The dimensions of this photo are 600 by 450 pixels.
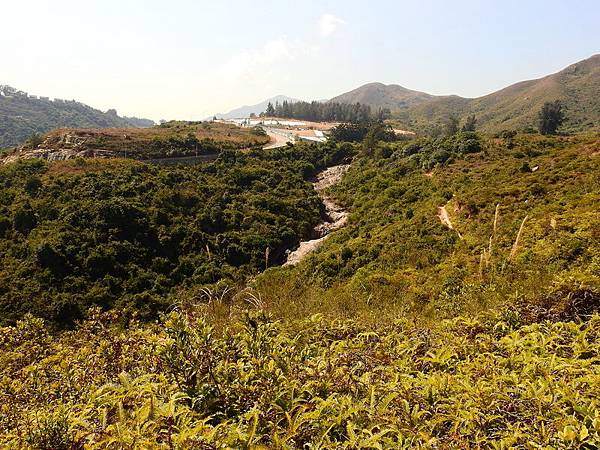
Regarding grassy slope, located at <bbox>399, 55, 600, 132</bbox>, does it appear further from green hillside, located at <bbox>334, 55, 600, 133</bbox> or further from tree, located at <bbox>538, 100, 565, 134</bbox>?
tree, located at <bbox>538, 100, 565, 134</bbox>

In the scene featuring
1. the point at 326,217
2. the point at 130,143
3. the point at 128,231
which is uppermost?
the point at 130,143

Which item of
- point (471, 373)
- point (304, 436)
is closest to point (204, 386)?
point (304, 436)

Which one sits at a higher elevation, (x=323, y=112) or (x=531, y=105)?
(x=323, y=112)

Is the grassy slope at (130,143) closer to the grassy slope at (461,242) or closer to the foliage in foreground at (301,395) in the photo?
the grassy slope at (461,242)

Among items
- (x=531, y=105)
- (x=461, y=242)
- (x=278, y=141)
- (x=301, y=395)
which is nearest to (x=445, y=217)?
(x=461, y=242)

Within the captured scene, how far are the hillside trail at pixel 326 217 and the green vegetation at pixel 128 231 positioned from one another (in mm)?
1667

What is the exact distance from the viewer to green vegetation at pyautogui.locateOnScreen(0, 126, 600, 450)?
3.12 metres

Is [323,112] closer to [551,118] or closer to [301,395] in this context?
[551,118]

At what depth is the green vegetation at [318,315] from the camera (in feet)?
10.2

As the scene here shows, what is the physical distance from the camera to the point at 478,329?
5.64 metres

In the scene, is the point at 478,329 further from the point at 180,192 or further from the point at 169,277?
the point at 180,192

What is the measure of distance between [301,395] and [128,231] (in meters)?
35.1

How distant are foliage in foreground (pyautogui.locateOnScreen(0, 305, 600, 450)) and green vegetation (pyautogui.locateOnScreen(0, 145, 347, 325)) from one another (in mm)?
21738

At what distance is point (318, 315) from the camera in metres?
5.64
